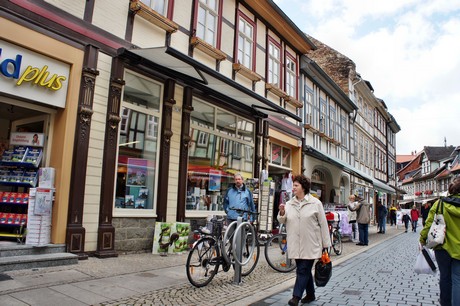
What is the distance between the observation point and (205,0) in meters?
11.0

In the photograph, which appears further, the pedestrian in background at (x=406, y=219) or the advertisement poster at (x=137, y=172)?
the pedestrian in background at (x=406, y=219)

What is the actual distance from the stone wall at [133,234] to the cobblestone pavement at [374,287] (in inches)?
146

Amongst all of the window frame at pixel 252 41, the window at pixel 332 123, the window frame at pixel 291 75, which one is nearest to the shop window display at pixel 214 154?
the window frame at pixel 252 41

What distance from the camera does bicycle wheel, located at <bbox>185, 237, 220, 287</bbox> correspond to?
555cm

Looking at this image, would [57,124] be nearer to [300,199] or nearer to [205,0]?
[300,199]

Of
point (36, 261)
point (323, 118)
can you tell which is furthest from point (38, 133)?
point (323, 118)

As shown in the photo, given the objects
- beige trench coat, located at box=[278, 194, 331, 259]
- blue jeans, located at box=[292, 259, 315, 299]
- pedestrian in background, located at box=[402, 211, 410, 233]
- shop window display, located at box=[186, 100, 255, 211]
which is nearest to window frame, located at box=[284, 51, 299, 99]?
shop window display, located at box=[186, 100, 255, 211]

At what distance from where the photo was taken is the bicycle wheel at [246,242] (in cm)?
613

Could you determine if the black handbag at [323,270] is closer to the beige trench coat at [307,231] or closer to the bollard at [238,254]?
the beige trench coat at [307,231]

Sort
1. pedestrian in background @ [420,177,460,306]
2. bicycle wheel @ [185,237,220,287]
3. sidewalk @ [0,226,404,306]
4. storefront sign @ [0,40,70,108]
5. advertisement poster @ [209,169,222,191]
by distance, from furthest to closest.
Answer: advertisement poster @ [209,169,222,191]
storefront sign @ [0,40,70,108]
bicycle wheel @ [185,237,220,287]
sidewalk @ [0,226,404,306]
pedestrian in background @ [420,177,460,306]

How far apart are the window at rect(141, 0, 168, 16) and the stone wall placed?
5.00 m

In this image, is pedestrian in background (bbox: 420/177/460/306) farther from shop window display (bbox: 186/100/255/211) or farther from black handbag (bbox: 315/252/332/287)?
shop window display (bbox: 186/100/255/211)

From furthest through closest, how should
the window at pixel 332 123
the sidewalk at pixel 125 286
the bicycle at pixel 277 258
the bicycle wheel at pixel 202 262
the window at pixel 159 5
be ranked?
the window at pixel 332 123 → the window at pixel 159 5 → the bicycle at pixel 277 258 → the bicycle wheel at pixel 202 262 → the sidewalk at pixel 125 286

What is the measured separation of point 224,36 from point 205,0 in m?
1.23
